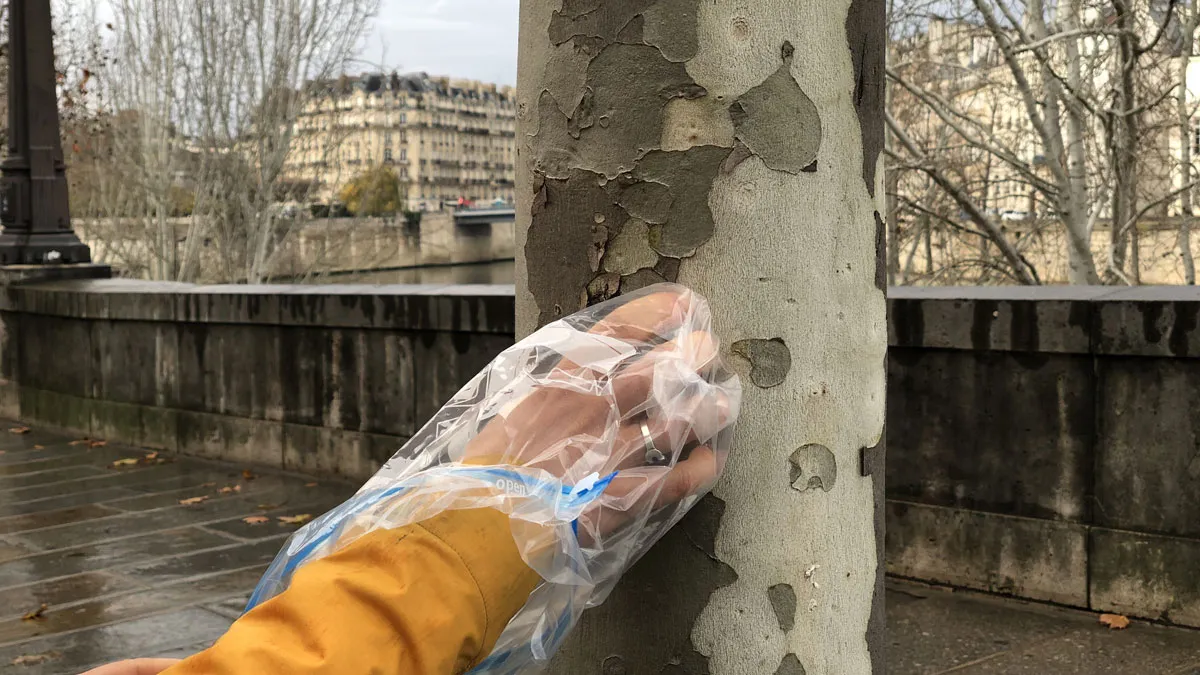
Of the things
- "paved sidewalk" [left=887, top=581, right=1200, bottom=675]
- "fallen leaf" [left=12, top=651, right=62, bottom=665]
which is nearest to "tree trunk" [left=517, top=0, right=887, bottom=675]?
"paved sidewalk" [left=887, top=581, right=1200, bottom=675]

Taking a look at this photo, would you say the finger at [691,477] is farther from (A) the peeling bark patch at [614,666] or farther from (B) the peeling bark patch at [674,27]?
(B) the peeling bark patch at [674,27]

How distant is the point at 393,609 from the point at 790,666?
0.68 m

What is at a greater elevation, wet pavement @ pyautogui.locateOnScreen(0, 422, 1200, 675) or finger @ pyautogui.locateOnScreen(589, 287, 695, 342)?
finger @ pyautogui.locateOnScreen(589, 287, 695, 342)

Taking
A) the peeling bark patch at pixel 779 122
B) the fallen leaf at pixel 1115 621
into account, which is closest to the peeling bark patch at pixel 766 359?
the peeling bark patch at pixel 779 122

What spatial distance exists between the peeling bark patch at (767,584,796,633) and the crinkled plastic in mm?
179

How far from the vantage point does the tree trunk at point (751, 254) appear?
146 centimetres

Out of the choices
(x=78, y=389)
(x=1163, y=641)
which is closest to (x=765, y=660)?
(x=1163, y=641)

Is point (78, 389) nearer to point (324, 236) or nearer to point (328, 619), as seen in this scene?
point (328, 619)

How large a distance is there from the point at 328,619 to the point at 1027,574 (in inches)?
147

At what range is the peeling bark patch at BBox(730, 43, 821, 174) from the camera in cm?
146

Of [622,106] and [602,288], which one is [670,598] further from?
[622,106]

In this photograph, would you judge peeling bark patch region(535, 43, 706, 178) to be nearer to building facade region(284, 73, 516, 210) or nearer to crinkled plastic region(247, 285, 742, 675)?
crinkled plastic region(247, 285, 742, 675)

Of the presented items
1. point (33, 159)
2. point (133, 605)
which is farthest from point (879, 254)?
point (33, 159)

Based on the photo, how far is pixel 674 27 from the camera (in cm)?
146
